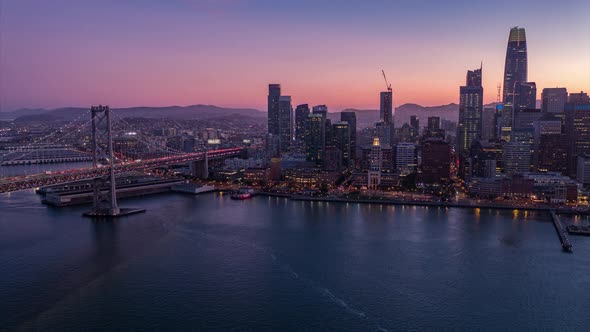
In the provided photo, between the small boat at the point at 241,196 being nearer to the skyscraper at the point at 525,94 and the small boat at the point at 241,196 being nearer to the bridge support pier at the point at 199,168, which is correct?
the bridge support pier at the point at 199,168

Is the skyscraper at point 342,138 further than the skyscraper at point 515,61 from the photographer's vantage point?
No

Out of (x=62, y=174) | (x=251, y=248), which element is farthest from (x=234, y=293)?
(x=62, y=174)

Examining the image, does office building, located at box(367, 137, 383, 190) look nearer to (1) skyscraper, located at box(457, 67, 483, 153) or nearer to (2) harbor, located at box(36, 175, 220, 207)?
(2) harbor, located at box(36, 175, 220, 207)

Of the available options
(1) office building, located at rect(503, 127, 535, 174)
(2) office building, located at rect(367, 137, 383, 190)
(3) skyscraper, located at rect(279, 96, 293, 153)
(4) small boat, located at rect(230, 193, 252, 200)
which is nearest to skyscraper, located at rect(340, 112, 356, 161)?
(3) skyscraper, located at rect(279, 96, 293, 153)

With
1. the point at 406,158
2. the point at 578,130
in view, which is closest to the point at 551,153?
the point at 578,130

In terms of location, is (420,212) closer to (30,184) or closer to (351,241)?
(351,241)

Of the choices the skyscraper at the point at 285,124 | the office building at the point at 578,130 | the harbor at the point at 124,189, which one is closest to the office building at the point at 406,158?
the office building at the point at 578,130
